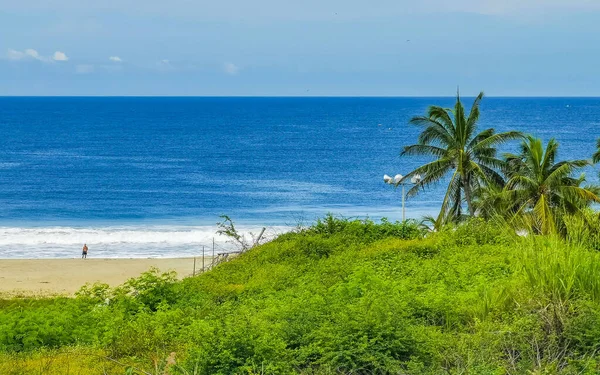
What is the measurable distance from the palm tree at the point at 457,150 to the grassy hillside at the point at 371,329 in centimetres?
1372

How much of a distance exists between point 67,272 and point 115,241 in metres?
11.8

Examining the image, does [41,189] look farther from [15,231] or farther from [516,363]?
[516,363]

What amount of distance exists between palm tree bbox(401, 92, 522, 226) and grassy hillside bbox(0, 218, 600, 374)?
1372cm

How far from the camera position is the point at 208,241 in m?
54.3

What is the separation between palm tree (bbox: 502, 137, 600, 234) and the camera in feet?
88.7

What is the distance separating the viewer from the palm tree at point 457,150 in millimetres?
31953

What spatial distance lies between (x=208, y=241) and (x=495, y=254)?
3591 centimetres

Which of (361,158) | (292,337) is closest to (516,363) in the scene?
(292,337)

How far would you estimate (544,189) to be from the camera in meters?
27.6

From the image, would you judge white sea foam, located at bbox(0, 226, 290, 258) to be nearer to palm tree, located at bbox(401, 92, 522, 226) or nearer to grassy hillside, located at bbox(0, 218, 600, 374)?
palm tree, located at bbox(401, 92, 522, 226)

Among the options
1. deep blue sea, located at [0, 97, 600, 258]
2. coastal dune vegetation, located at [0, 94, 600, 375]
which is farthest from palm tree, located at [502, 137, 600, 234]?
deep blue sea, located at [0, 97, 600, 258]

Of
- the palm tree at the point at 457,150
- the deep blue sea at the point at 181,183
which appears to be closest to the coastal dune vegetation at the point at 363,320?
the palm tree at the point at 457,150

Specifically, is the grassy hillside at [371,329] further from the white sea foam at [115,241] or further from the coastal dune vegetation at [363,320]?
the white sea foam at [115,241]

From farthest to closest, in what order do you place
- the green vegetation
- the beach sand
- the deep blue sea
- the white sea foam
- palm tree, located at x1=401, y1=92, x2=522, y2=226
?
the deep blue sea → the white sea foam → the beach sand → palm tree, located at x1=401, y1=92, x2=522, y2=226 → the green vegetation
